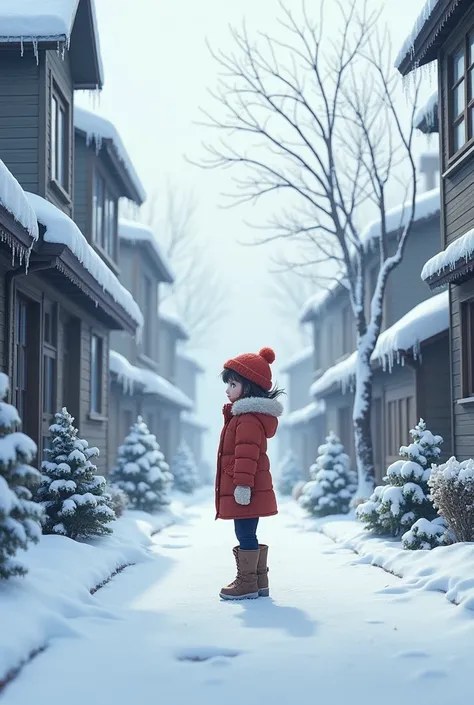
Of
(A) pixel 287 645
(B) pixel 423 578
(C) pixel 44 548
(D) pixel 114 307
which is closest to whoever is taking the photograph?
(A) pixel 287 645

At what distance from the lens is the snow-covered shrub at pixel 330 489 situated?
17.4m

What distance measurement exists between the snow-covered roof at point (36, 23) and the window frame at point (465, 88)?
15.3 feet

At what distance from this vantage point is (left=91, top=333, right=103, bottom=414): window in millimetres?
15555

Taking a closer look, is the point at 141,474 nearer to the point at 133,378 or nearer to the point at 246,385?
the point at 133,378

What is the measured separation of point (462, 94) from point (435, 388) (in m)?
4.91

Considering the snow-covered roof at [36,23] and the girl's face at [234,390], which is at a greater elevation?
the snow-covered roof at [36,23]

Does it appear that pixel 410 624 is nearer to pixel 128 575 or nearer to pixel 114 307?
pixel 128 575

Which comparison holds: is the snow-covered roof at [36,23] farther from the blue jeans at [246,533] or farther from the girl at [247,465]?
the blue jeans at [246,533]

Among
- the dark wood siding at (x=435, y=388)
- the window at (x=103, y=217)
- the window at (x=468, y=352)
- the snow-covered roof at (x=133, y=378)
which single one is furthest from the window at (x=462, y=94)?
the snow-covered roof at (x=133, y=378)

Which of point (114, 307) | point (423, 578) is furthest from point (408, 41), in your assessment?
point (423, 578)

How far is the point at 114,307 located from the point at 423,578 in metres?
6.94

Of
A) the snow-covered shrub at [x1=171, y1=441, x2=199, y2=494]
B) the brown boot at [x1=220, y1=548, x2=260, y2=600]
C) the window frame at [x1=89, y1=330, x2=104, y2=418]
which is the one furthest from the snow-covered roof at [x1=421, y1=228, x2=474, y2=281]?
the snow-covered shrub at [x1=171, y1=441, x2=199, y2=494]

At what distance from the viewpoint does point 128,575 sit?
8.83 meters

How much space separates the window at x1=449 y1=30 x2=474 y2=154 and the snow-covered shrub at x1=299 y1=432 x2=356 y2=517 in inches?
304
